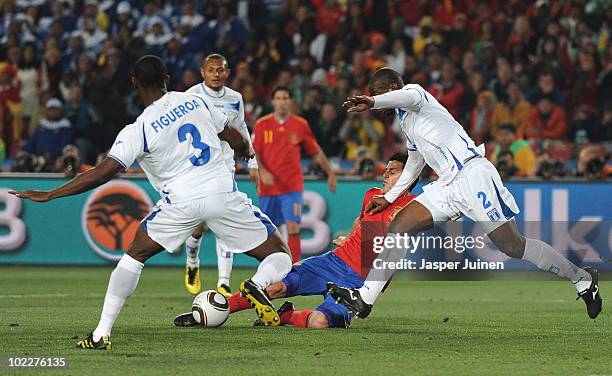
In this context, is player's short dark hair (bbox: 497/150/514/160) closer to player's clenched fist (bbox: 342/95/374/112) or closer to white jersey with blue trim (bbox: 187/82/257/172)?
white jersey with blue trim (bbox: 187/82/257/172)

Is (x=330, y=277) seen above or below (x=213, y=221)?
below

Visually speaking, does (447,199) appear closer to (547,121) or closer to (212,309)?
(212,309)

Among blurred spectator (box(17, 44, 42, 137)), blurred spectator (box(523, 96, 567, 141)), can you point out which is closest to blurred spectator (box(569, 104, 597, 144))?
blurred spectator (box(523, 96, 567, 141))

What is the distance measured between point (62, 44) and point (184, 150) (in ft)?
52.3

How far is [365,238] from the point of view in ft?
34.7

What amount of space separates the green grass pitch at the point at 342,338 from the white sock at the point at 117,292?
184 mm

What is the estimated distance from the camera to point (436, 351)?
8.88 meters

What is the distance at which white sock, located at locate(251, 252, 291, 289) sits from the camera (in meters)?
9.65

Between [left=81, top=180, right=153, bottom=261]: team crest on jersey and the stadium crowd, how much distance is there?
0.78 m

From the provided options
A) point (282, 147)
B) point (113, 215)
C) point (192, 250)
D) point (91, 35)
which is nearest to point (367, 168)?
point (282, 147)

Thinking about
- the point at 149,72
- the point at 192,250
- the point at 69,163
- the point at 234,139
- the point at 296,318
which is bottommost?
the point at 69,163

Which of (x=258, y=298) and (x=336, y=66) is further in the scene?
(x=336, y=66)

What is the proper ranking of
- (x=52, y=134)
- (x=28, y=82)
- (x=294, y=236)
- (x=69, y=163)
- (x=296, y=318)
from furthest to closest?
(x=28, y=82)
(x=52, y=134)
(x=69, y=163)
(x=294, y=236)
(x=296, y=318)

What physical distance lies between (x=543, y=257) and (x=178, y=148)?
3130 mm
